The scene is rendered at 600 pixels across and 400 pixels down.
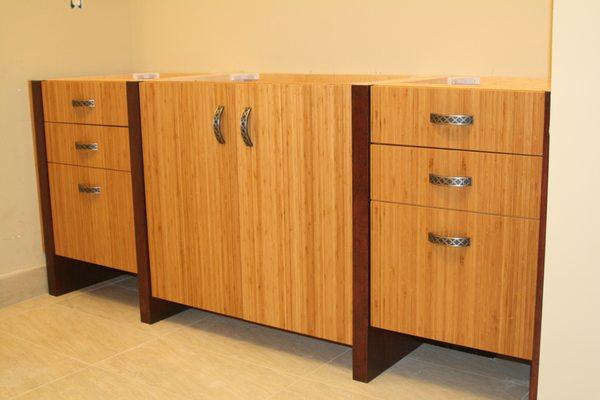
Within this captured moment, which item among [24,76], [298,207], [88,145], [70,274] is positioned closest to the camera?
[298,207]

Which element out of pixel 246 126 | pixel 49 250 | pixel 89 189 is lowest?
pixel 49 250

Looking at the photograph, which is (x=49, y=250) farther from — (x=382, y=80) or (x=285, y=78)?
(x=382, y=80)

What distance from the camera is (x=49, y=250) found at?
3.07m

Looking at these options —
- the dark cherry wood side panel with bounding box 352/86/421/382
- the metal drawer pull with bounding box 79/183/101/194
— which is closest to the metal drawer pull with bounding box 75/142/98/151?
the metal drawer pull with bounding box 79/183/101/194

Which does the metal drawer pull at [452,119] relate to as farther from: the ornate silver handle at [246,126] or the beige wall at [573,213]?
the ornate silver handle at [246,126]

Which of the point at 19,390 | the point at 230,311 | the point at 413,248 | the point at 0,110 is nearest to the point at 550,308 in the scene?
the point at 413,248

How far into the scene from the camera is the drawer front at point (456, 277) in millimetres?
1936

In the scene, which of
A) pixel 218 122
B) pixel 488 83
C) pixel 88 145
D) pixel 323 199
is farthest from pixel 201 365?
pixel 488 83

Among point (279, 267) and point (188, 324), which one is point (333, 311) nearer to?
point (279, 267)

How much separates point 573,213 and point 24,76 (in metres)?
2.17

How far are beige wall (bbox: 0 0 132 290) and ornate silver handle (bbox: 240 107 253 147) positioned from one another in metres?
1.11

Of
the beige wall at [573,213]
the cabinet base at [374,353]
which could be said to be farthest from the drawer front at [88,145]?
the beige wall at [573,213]

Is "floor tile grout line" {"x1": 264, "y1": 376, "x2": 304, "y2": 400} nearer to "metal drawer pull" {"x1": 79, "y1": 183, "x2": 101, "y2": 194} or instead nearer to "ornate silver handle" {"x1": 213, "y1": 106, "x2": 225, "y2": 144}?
"ornate silver handle" {"x1": 213, "y1": 106, "x2": 225, "y2": 144}

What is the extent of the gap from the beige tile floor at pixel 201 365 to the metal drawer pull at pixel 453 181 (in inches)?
23.6
